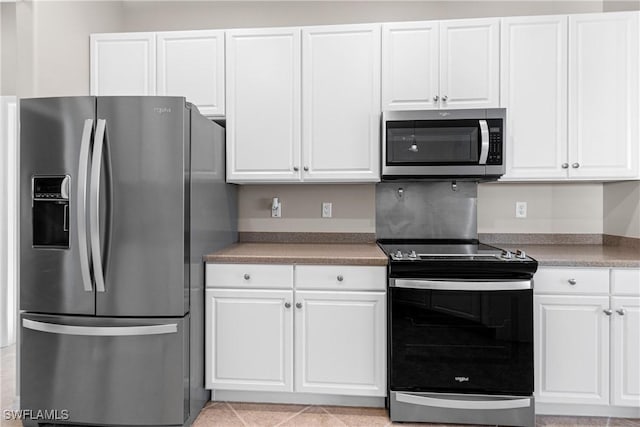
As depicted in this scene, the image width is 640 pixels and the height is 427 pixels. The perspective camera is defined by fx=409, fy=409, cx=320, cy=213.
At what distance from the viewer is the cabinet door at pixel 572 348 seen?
2.16m

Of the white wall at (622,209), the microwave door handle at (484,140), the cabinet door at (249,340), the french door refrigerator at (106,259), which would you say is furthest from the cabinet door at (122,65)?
the white wall at (622,209)

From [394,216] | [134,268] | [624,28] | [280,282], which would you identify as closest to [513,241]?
[394,216]

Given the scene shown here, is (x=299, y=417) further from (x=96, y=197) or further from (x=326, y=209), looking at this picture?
(x=96, y=197)

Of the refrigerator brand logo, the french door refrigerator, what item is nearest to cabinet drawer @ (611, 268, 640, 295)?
the french door refrigerator

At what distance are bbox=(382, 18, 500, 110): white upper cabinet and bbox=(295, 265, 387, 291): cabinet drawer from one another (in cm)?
105

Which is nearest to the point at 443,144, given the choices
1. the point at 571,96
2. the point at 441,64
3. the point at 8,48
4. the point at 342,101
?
the point at 441,64

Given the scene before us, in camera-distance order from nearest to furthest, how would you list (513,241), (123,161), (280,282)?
(123,161) < (280,282) < (513,241)

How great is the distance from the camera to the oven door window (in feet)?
7.98

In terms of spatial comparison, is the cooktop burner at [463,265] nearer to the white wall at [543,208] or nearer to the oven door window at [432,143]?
the oven door window at [432,143]

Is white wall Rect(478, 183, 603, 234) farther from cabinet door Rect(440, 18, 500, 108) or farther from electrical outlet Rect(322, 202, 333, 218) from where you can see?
electrical outlet Rect(322, 202, 333, 218)

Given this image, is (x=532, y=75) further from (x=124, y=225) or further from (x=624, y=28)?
(x=124, y=225)

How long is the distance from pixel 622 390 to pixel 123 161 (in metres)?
2.82

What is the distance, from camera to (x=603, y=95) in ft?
8.12

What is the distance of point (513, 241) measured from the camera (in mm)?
2900
